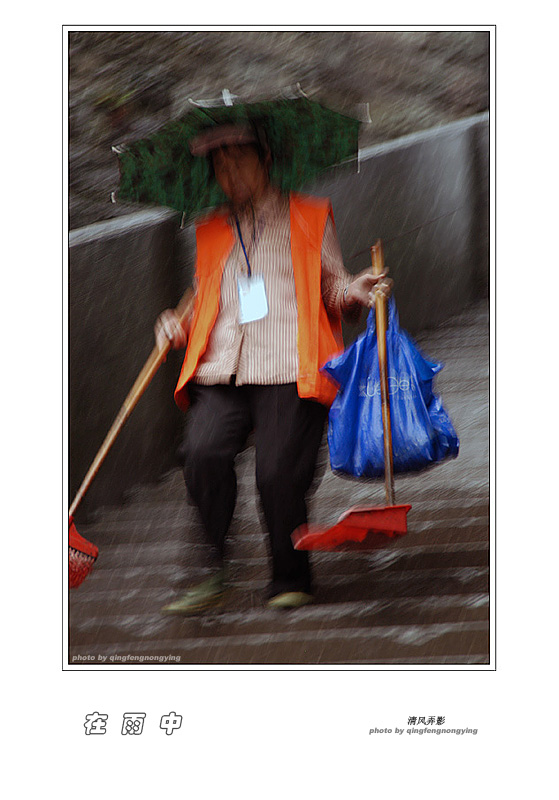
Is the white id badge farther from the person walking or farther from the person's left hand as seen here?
the person's left hand

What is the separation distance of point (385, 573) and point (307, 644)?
40cm

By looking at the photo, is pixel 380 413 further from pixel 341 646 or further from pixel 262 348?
pixel 341 646

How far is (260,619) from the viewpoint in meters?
3.44

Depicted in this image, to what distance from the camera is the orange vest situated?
3.35 m

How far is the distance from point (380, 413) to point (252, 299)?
628 millimetres

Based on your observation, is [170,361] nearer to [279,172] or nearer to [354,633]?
[279,172]

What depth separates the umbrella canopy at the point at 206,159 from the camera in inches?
131

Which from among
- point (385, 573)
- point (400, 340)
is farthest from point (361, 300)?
point (385, 573)

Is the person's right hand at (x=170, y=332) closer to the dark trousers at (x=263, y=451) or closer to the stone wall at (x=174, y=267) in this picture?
the stone wall at (x=174, y=267)

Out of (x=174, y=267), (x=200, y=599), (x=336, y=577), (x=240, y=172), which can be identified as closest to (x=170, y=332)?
(x=174, y=267)

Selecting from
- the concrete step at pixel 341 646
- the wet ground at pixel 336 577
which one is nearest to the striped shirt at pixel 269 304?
the wet ground at pixel 336 577

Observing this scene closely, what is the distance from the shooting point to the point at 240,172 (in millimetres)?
3393

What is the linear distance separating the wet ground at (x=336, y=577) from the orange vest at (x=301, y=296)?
13.8 inches

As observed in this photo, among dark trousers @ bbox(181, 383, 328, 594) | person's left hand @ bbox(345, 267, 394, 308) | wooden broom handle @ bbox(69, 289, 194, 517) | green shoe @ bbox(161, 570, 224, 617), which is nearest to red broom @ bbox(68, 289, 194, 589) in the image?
wooden broom handle @ bbox(69, 289, 194, 517)
